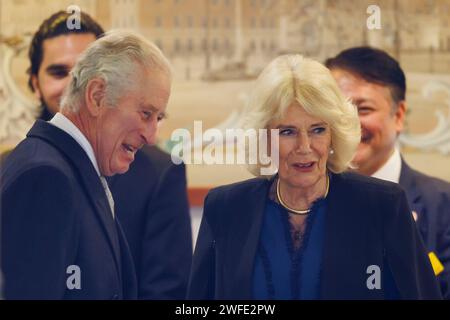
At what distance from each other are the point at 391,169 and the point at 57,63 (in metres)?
0.77

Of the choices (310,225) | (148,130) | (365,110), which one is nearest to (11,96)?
(148,130)

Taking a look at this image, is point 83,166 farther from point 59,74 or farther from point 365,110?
point 365,110

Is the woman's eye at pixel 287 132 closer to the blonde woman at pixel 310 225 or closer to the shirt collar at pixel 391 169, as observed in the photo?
the blonde woman at pixel 310 225

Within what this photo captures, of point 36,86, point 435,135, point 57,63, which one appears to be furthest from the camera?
point 435,135

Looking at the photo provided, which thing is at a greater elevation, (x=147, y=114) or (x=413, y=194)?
(x=147, y=114)

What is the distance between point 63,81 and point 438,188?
85cm

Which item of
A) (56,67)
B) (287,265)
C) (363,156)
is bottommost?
(287,265)

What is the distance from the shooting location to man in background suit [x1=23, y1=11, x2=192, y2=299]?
1.50m

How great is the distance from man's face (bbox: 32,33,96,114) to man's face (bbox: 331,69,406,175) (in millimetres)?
565

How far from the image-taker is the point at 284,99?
4.31 feet

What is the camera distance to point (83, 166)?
4.11ft

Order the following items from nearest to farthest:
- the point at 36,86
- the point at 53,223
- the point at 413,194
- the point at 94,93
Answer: the point at 53,223 → the point at 94,93 → the point at 413,194 → the point at 36,86
